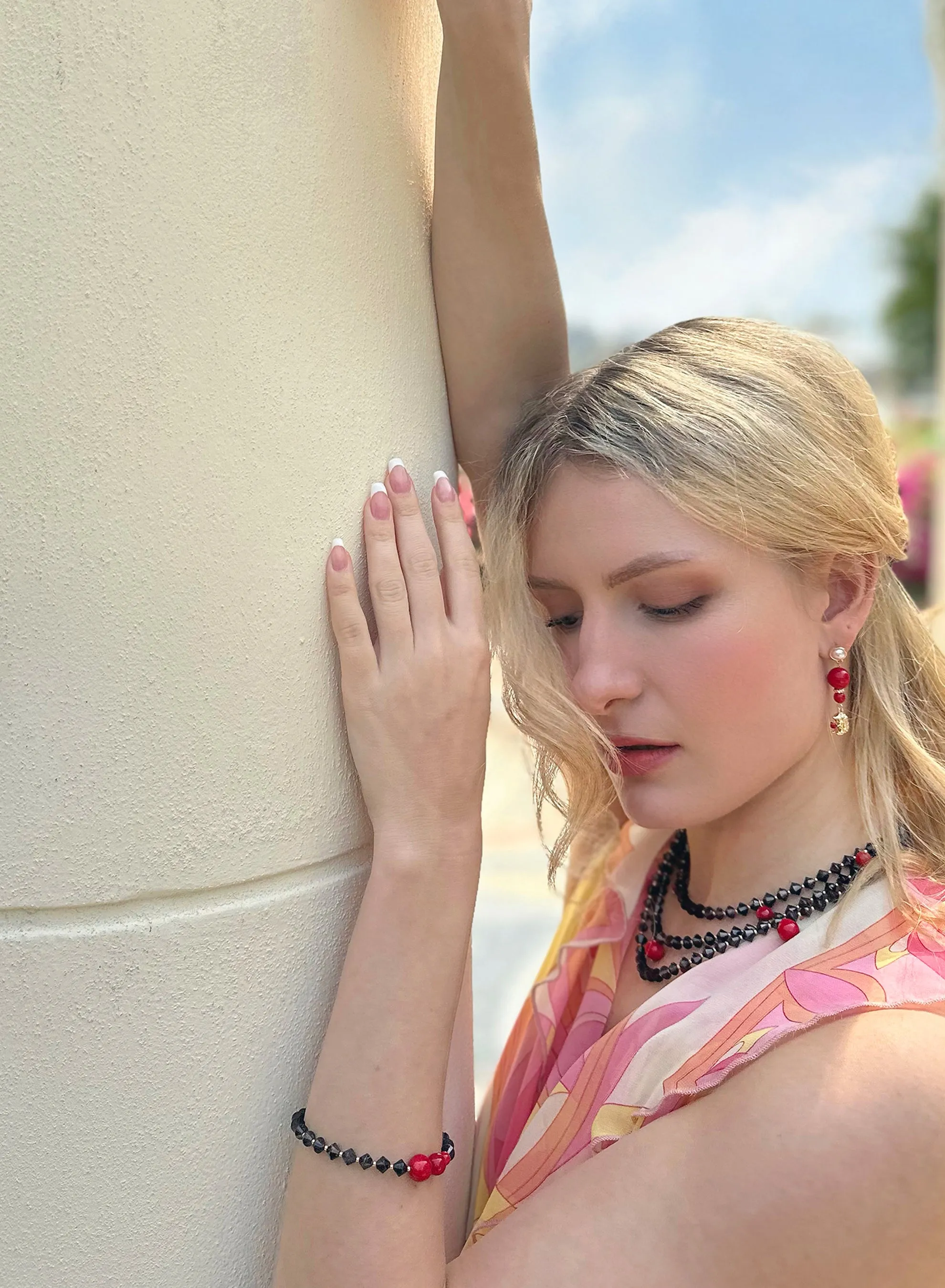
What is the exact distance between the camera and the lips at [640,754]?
1521 mm

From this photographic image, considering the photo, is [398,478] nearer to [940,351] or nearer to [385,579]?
[385,579]

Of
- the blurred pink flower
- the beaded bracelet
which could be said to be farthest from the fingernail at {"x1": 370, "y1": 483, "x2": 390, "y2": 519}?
the blurred pink flower

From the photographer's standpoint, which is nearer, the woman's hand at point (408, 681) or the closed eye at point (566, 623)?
the woman's hand at point (408, 681)

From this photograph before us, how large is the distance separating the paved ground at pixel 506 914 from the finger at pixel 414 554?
2091mm

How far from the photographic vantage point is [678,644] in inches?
57.3

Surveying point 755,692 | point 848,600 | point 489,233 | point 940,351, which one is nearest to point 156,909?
point 755,692

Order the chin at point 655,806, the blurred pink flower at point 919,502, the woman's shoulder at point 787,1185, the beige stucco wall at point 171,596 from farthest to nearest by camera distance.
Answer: the blurred pink flower at point 919,502
the chin at point 655,806
the woman's shoulder at point 787,1185
the beige stucco wall at point 171,596

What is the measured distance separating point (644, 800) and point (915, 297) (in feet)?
71.9

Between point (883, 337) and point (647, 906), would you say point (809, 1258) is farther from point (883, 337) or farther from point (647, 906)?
point (883, 337)

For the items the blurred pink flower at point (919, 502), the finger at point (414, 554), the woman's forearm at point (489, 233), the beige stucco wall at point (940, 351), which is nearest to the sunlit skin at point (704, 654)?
the woman's forearm at point (489, 233)

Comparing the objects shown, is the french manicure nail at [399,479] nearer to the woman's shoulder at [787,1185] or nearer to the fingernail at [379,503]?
the fingernail at [379,503]

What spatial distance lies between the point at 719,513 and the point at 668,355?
0.26m

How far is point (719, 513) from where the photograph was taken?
143 cm

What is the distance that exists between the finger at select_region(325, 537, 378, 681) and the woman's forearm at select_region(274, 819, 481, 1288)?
7.4 inches
